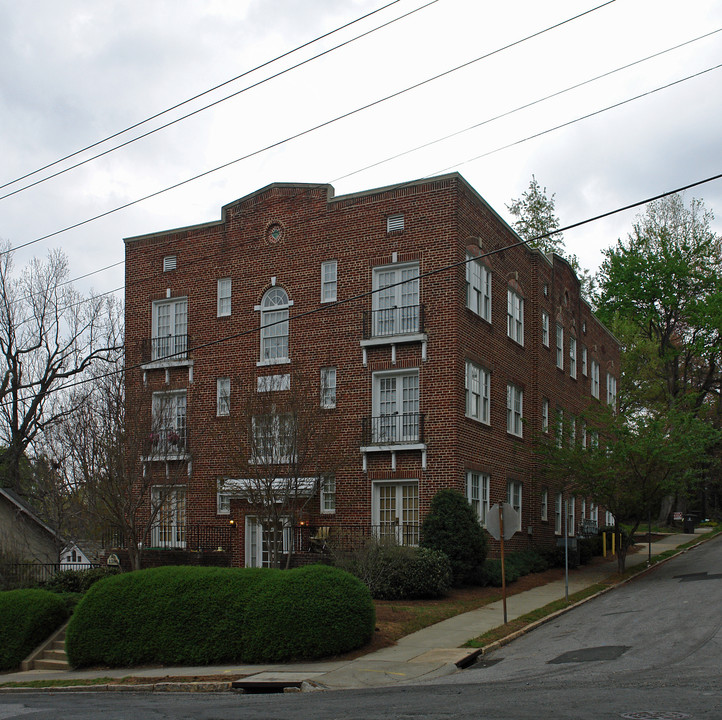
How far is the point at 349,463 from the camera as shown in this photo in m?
26.9

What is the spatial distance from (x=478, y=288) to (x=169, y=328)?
10730mm

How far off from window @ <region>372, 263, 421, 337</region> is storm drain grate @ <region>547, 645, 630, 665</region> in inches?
480

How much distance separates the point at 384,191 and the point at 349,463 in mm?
8296

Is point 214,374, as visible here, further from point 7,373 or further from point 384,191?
point 7,373

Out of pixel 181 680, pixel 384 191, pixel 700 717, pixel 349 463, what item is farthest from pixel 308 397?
pixel 700 717

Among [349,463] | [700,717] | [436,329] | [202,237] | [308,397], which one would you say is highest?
[202,237]

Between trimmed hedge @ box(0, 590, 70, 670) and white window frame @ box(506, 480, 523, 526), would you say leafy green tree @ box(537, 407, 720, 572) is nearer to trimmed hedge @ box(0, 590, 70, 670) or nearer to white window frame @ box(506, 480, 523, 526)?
white window frame @ box(506, 480, 523, 526)

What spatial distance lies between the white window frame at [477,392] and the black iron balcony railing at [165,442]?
8324 millimetres

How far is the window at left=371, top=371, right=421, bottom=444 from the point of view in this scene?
26547mm

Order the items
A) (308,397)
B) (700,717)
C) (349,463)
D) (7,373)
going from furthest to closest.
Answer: (7,373) < (349,463) < (308,397) < (700,717)

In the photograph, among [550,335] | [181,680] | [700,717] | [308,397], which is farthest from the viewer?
[550,335]

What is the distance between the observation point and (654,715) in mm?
9609

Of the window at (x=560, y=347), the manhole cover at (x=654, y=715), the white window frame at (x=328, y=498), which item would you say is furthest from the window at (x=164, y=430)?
the window at (x=560, y=347)

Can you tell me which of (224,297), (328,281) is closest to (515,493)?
(328,281)
